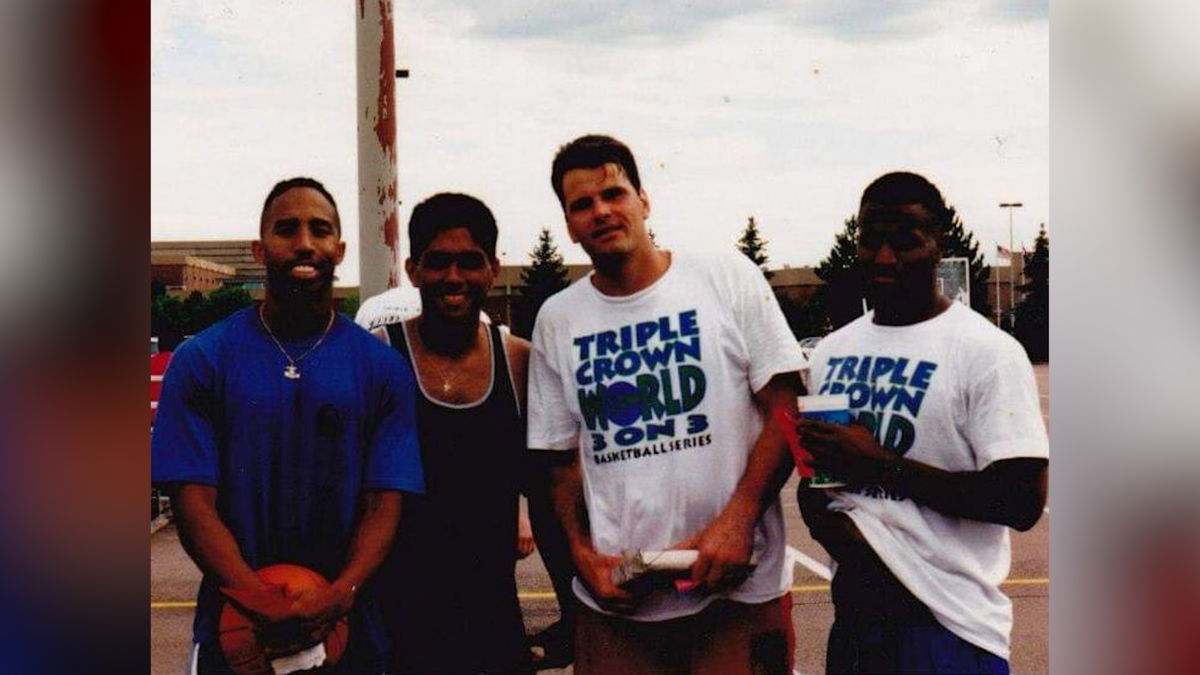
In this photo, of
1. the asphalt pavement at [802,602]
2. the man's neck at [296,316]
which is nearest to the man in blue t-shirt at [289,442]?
the man's neck at [296,316]

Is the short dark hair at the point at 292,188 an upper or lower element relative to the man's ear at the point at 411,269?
upper

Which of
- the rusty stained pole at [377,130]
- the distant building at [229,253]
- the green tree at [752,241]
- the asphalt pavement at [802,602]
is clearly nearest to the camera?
the distant building at [229,253]

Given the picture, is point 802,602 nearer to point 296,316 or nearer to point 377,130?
point 377,130

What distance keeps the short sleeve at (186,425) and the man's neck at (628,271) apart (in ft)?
3.22

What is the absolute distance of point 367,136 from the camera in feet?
14.9

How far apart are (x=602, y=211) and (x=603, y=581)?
0.91 meters

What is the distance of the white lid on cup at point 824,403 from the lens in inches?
119

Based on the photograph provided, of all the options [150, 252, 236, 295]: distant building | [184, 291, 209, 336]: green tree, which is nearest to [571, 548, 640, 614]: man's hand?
[150, 252, 236, 295]: distant building

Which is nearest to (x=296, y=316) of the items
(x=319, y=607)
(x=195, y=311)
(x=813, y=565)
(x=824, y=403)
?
(x=319, y=607)

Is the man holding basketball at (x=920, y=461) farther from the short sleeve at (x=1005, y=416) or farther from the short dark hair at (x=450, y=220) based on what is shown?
the short dark hair at (x=450, y=220)

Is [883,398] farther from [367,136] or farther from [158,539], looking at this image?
[158,539]

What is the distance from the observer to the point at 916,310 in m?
3.08
